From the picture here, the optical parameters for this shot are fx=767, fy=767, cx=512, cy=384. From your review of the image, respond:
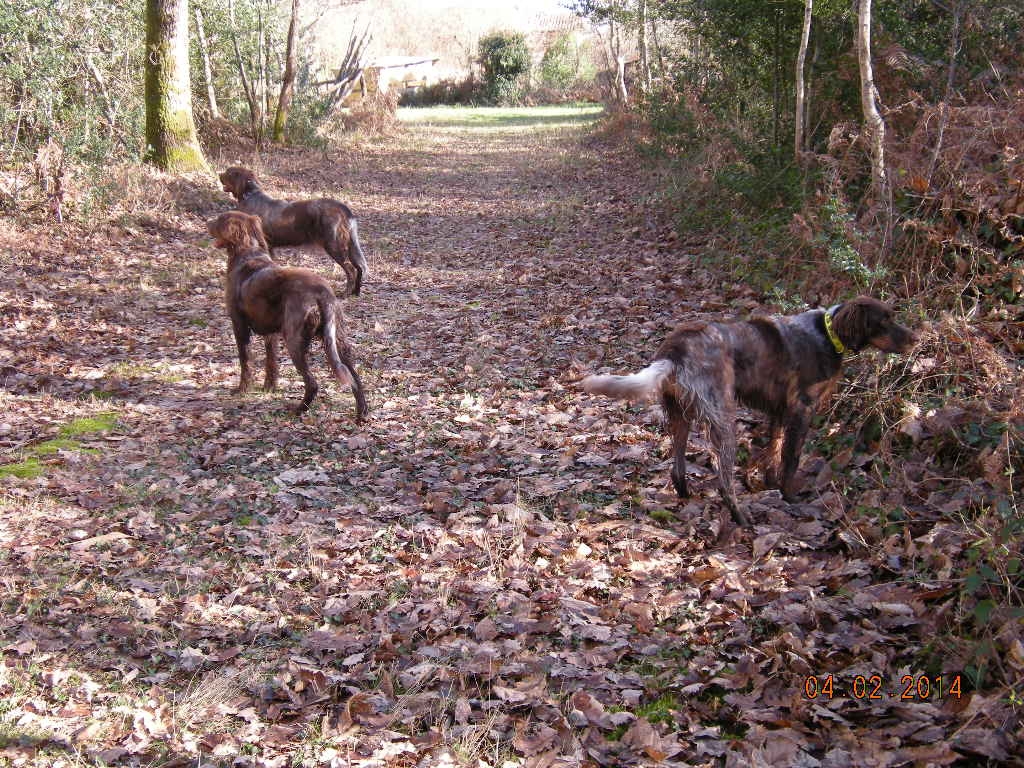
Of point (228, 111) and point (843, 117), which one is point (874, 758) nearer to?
point (843, 117)

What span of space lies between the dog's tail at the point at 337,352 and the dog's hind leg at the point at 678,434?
2.88 metres

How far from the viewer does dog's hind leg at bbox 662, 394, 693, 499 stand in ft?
16.3

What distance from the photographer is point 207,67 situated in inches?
719

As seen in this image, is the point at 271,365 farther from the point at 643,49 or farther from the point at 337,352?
the point at 643,49

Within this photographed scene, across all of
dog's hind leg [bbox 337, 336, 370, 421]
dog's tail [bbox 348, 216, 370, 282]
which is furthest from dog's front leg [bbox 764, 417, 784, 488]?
dog's tail [bbox 348, 216, 370, 282]

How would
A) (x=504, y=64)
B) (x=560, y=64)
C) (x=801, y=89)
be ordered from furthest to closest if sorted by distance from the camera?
(x=560, y=64) < (x=504, y=64) < (x=801, y=89)

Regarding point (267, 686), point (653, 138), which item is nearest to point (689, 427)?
point (267, 686)

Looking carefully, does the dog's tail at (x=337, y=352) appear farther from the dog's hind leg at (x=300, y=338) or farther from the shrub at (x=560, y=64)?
the shrub at (x=560, y=64)

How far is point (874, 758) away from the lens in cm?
298

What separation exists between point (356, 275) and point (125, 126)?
6877 millimetres

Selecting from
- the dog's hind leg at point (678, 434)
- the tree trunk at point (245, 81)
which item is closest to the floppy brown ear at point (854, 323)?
the dog's hind leg at point (678, 434)

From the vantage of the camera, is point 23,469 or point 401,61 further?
point 401,61

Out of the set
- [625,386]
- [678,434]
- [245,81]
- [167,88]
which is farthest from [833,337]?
[245,81]
